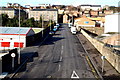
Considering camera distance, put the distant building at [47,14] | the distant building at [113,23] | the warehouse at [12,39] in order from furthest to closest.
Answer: the distant building at [47,14] < the distant building at [113,23] < the warehouse at [12,39]

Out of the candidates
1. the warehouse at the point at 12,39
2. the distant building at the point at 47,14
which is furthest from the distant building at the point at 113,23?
the distant building at the point at 47,14

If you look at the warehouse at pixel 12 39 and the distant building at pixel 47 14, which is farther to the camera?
the distant building at pixel 47 14

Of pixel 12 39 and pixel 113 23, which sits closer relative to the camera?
pixel 12 39

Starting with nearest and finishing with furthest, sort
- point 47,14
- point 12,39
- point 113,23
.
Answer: point 12,39 → point 113,23 → point 47,14

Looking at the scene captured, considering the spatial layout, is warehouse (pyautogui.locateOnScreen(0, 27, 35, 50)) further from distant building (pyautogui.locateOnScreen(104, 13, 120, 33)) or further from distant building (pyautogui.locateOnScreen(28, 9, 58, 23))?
distant building (pyautogui.locateOnScreen(28, 9, 58, 23))

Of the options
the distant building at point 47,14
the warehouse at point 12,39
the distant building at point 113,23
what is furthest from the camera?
the distant building at point 47,14

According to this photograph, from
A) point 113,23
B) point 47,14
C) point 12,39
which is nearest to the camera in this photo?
point 12,39

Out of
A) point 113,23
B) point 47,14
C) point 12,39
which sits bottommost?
point 12,39

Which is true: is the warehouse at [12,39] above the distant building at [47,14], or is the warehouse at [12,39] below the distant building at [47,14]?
below

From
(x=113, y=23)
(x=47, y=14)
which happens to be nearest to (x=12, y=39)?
(x=113, y=23)

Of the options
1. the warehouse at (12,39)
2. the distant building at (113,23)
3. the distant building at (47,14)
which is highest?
the distant building at (47,14)

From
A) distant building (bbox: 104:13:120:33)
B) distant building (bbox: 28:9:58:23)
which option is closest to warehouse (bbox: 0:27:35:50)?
→ distant building (bbox: 104:13:120:33)

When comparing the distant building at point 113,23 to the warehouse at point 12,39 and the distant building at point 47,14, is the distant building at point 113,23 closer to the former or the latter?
the warehouse at point 12,39

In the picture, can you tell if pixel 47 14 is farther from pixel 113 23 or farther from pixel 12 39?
pixel 12 39
